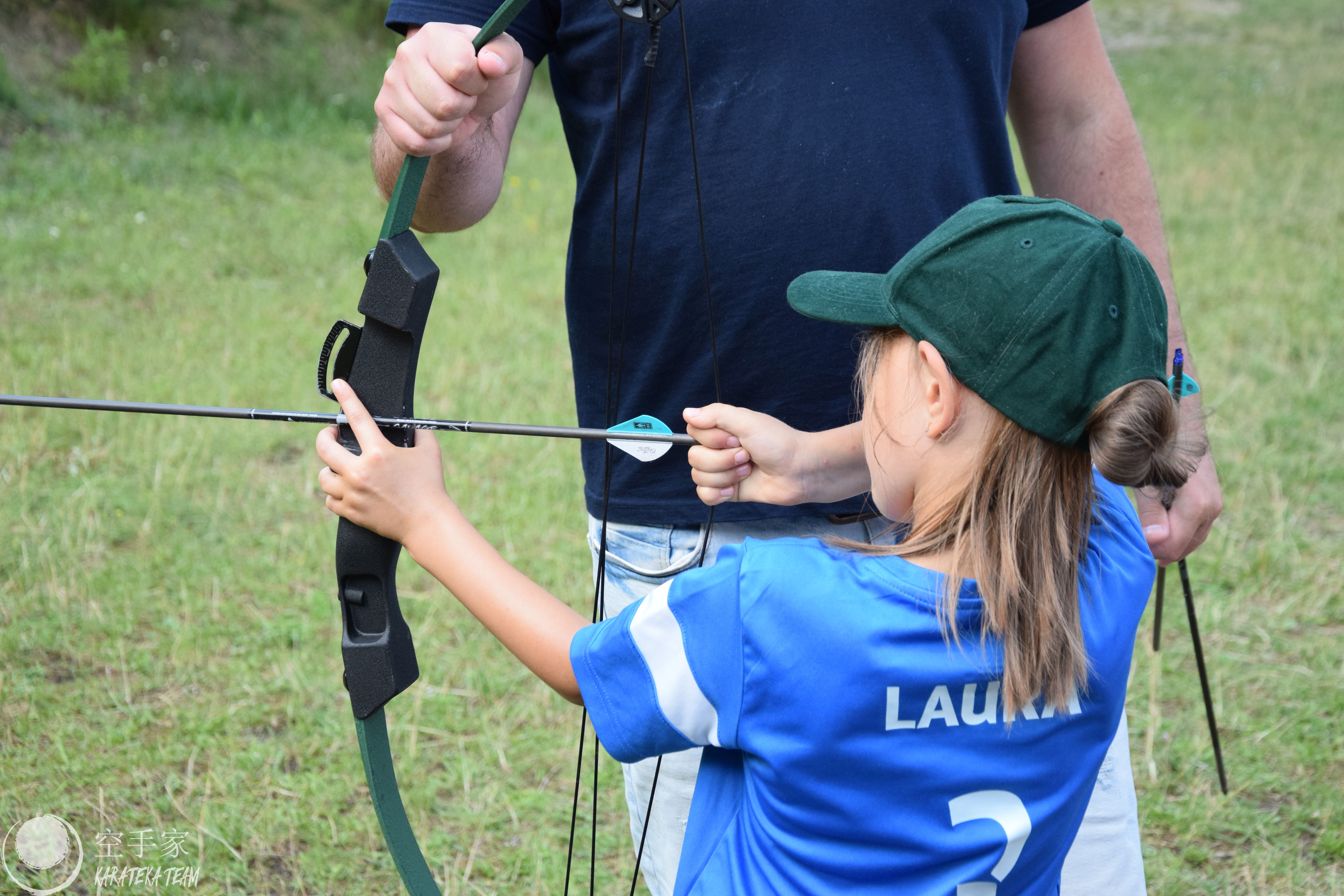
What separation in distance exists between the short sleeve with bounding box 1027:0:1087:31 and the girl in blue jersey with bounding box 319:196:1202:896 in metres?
0.60

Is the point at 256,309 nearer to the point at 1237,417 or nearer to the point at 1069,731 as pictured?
the point at 1237,417

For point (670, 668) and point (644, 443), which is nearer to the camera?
point (670, 668)

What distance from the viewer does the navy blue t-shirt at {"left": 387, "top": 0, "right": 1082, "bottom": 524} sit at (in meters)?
1.35

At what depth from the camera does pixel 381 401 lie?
1241mm

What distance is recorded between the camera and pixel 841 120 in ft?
4.43

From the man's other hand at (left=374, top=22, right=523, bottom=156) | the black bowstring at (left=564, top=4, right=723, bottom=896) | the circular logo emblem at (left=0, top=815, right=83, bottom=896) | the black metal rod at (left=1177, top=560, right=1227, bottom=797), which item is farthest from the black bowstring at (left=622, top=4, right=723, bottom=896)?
the circular logo emblem at (left=0, top=815, right=83, bottom=896)

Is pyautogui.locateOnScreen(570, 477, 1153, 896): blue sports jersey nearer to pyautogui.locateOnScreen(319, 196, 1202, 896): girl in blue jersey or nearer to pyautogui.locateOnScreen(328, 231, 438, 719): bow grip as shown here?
pyautogui.locateOnScreen(319, 196, 1202, 896): girl in blue jersey

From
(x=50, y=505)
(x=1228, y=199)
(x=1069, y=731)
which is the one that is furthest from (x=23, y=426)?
(x=1228, y=199)

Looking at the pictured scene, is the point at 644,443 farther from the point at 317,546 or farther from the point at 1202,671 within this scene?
the point at 317,546

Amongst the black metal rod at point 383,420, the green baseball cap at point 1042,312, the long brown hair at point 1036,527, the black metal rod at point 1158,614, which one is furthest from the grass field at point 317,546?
the green baseball cap at point 1042,312

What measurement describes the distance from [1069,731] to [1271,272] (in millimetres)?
5349

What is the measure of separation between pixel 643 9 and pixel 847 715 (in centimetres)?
73

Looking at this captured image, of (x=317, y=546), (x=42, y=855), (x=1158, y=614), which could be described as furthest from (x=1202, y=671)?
(x=317, y=546)

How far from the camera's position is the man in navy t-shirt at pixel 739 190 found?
1351mm
